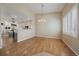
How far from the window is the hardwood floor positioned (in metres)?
0.33

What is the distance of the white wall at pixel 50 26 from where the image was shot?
2457 millimetres

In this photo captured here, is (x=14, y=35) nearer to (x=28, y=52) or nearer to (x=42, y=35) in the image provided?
(x=28, y=52)

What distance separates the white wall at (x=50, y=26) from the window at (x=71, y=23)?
147mm

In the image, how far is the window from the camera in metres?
2.23

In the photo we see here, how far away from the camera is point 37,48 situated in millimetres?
2354

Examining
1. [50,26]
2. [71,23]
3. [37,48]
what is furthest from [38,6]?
[37,48]

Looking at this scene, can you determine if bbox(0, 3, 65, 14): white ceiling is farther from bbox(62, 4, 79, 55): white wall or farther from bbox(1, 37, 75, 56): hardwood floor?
bbox(1, 37, 75, 56): hardwood floor

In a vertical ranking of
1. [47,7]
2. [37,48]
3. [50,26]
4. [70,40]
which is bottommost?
[37,48]

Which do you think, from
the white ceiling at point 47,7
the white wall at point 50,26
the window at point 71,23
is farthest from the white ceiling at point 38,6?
the window at point 71,23

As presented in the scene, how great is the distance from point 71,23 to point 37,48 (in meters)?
1.00

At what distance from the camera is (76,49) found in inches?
→ 86.5

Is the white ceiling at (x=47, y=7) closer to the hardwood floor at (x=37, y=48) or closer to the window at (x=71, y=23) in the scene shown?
the window at (x=71, y=23)

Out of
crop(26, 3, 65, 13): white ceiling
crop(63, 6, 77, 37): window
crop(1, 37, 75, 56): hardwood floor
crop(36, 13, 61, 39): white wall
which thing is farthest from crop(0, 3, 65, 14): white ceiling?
crop(1, 37, 75, 56): hardwood floor

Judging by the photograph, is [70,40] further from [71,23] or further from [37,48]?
[37,48]
